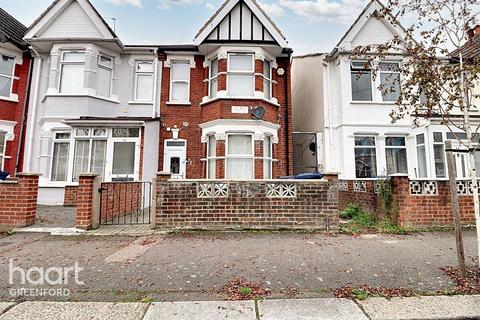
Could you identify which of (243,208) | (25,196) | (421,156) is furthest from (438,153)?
(25,196)

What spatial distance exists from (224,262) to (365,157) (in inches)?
378

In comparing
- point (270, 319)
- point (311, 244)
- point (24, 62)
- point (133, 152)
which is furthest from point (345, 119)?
point (24, 62)

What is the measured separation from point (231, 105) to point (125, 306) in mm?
8893

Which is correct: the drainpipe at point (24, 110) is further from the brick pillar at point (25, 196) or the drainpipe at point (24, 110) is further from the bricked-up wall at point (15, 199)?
the brick pillar at point (25, 196)

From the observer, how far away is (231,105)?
10695mm

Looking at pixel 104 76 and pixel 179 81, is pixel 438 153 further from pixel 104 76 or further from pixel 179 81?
pixel 104 76

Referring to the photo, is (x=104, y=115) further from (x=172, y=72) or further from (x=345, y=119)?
(x=345, y=119)

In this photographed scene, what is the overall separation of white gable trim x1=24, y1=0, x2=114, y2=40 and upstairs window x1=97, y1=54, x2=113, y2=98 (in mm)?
1042

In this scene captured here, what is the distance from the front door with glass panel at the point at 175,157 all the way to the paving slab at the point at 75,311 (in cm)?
833

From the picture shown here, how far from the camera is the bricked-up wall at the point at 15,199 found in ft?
20.4

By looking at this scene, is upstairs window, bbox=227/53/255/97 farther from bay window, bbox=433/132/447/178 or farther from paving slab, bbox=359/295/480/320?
paving slab, bbox=359/295/480/320

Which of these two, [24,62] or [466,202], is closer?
[466,202]

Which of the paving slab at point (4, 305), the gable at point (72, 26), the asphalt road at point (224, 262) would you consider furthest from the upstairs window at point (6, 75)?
the paving slab at point (4, 305)

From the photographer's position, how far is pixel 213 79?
1148cm
